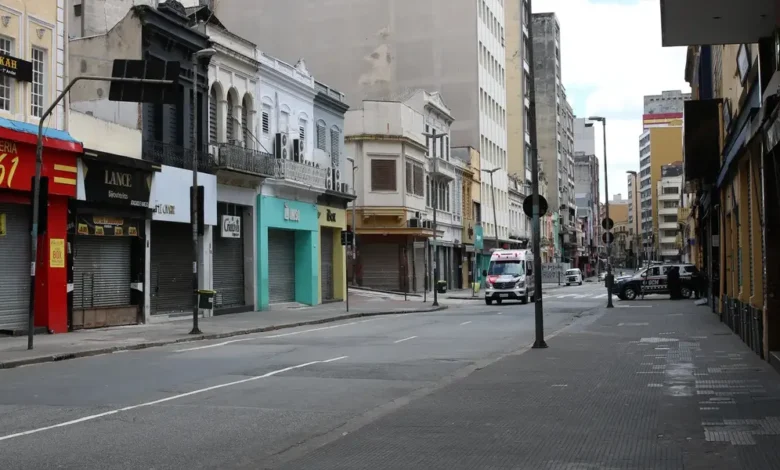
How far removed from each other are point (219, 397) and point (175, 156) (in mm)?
19144

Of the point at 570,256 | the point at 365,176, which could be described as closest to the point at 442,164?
the point at 365,176

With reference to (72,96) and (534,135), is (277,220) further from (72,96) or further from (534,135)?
(534,135)

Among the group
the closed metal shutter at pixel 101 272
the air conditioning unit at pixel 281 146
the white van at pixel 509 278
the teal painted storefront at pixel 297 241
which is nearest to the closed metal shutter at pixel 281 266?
the teal painted storefront at pixel 297 241

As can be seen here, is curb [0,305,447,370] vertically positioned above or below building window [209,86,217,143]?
below

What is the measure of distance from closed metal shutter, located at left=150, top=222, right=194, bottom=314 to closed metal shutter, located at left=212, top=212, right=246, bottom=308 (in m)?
1.93

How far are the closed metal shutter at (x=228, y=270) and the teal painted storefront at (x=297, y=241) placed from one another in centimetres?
81

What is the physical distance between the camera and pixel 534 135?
1981 centimetres

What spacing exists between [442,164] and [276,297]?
26.5 m

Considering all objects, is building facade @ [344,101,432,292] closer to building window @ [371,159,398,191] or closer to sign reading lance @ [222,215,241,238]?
building window @ [371,159,398,191]

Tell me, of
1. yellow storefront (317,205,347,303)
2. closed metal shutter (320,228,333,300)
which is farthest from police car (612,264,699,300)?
closed metal shutter (320,228,333,300)

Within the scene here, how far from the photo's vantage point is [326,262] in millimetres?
45188

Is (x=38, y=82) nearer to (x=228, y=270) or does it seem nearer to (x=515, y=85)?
(x=228, y=270)

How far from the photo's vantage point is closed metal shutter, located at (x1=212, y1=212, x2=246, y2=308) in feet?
111

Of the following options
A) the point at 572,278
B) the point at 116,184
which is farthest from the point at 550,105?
the point at 116,184
